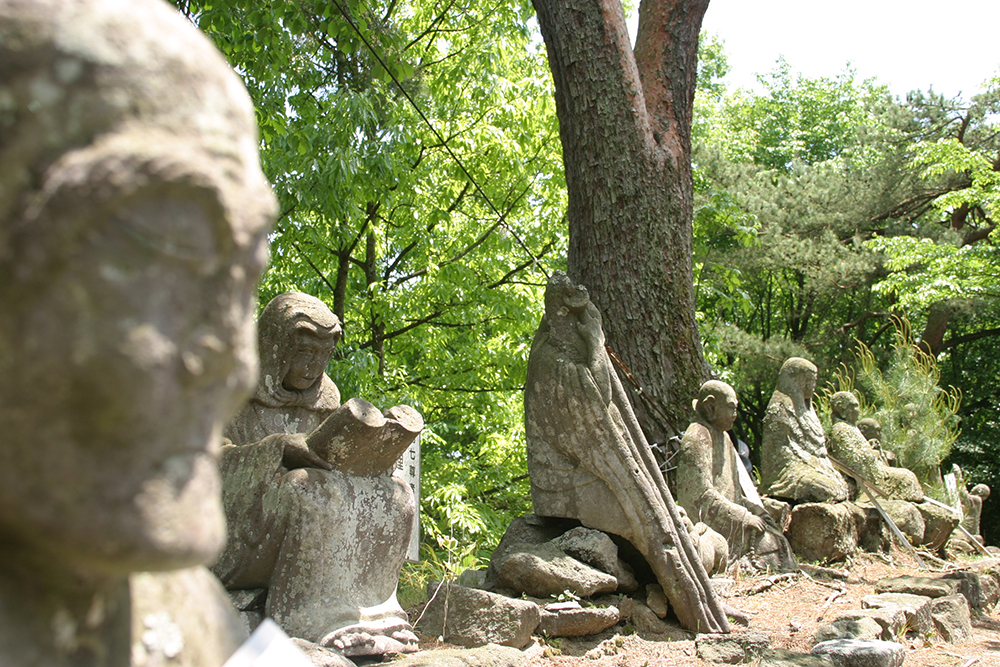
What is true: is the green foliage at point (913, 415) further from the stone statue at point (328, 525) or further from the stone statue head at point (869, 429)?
the stone statue at point (328, 525)

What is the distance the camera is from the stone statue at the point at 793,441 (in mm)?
8742

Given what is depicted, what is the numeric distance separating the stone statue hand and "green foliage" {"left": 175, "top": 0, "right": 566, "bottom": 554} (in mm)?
5158

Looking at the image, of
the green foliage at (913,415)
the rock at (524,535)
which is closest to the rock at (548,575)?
the rock at (524,535)

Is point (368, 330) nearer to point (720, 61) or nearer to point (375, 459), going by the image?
point (375, 459)

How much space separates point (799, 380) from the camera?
970cm

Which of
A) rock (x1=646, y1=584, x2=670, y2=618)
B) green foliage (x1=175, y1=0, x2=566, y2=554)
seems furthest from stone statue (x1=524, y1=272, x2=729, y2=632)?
green foliage (x1=175, y1=0, x2=566, y2=554)

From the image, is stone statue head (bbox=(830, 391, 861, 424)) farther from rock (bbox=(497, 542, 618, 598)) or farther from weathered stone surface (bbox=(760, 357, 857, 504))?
rock (bbox=(497, 542, 618, 598))

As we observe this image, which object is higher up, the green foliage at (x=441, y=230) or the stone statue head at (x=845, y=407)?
the green foliage at (x=441, y=230)

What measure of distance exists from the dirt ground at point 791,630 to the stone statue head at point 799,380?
1.90 metres

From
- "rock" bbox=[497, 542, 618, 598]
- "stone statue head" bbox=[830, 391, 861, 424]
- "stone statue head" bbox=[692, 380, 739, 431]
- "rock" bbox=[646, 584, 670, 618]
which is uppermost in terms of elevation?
"stone statue head" bbox=[830, 391, 861, 424]

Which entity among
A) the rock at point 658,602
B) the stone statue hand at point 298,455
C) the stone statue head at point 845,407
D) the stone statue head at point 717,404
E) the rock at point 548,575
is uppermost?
the stone statue head at point 845,407

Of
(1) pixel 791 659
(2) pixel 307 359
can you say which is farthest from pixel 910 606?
(2) pixel 307 359

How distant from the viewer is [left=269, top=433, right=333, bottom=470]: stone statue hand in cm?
317

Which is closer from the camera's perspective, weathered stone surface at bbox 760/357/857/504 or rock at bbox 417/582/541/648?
rock at bbox 417/582/541/648
